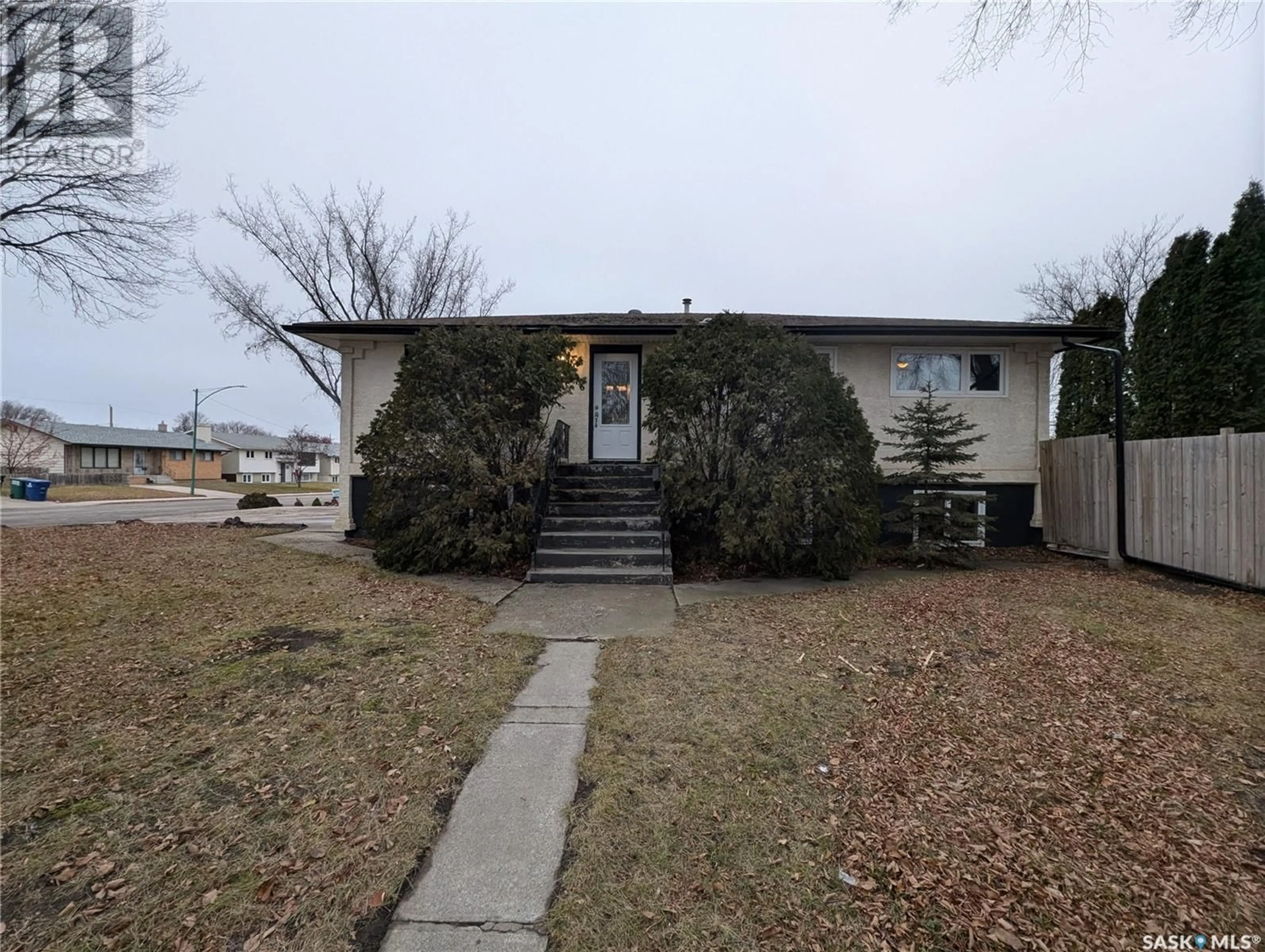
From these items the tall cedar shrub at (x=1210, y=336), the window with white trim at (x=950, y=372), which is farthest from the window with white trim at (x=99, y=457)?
the tall cedar shrub at (x=1210, y=336)

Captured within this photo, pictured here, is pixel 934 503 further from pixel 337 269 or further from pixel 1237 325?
pixel 337 269

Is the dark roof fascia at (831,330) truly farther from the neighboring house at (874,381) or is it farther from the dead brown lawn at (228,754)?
the dead brown lawn at (228,754)

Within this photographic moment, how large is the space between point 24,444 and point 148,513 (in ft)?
123

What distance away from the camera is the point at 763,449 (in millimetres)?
6477

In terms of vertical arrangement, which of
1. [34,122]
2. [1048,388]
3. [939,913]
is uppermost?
[34,122]

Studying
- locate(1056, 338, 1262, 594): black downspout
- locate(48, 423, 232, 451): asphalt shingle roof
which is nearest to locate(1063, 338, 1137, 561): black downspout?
locate(1056, 338, 1262, 594): black downspout

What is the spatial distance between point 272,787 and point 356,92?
16.0m

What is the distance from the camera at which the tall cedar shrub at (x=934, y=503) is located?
7.46m

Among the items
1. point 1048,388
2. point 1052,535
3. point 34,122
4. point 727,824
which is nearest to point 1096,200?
point 1048,388

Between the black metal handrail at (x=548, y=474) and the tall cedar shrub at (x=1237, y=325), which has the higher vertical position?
the tall cedar shrub at (x=1237, y=325)

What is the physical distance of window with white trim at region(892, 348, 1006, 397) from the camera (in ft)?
31.3

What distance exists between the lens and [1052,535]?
904cm

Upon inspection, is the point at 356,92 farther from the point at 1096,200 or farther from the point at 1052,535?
the point at 1096,200

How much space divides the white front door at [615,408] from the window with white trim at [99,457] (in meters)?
55.4
